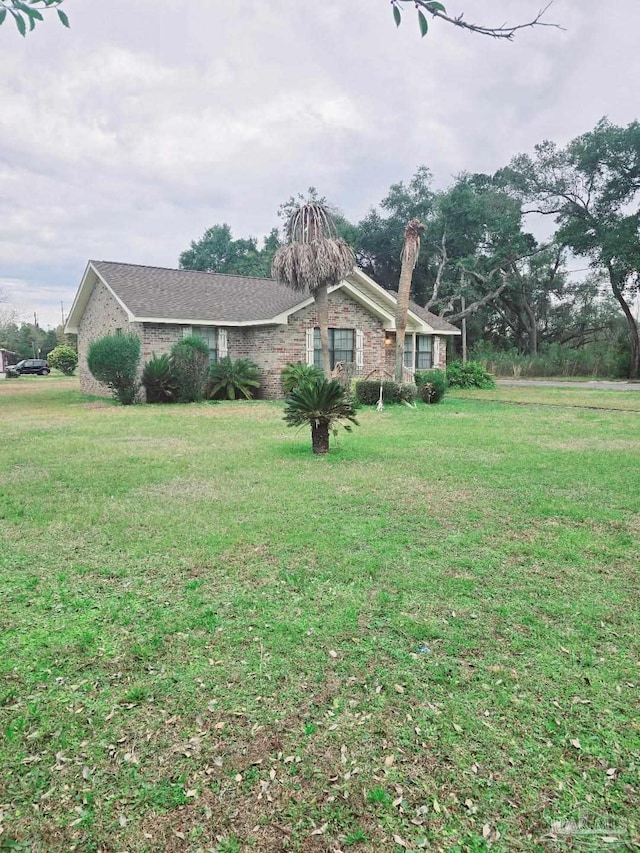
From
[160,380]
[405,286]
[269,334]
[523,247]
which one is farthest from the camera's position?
[523,247]

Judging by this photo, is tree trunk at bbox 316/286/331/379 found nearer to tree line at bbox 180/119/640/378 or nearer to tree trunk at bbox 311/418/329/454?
A: tree trunk at bbox 311/418/329/454

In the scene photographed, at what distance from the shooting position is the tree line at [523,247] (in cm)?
2917

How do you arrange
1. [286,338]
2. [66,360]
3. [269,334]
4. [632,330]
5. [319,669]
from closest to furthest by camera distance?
[319,669]
[286,338]
[269,334]
[632,330]
[66,360]

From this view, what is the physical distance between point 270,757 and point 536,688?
4.24ft

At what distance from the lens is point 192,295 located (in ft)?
63.4

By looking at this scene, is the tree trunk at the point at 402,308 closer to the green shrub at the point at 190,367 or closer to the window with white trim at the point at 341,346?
the window with white trim at the point at 341,346

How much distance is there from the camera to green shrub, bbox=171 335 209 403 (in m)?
16.4

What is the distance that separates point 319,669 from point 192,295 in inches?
719

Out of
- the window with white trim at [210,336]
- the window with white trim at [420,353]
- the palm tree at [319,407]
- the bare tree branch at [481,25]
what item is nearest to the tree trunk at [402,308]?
the window with white trim at [420,353]

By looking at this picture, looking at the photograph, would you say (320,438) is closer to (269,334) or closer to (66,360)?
(269,334)

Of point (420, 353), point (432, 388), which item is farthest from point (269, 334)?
point (420, 353)

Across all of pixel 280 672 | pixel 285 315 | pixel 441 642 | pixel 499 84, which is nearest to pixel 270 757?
pixel 280 672

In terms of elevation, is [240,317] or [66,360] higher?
[240,317]

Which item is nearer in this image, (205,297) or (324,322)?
(324,322)
